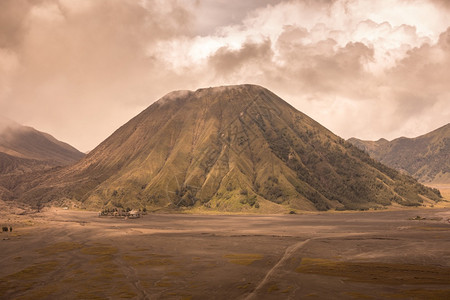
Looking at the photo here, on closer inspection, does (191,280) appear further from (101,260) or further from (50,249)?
(50,249)

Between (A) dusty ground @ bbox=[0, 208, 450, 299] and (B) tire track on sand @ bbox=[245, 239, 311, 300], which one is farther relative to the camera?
(A) dusty ground @ bbox=[0, 208, 450, 299]

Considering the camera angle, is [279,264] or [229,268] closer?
[229,268]

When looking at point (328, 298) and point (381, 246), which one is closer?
point (328, 298)

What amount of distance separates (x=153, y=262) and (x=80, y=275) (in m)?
13.7

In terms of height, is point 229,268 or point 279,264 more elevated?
point 229,268

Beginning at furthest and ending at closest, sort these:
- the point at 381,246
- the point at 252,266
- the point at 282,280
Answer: the point at 381,246 < the point at 252,266 < the point at 282,280

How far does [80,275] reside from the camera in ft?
180

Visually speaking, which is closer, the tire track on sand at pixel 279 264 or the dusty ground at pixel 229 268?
the tire track on sand at pixel 279 264

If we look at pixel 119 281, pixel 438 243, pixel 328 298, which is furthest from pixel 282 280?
pixel 438 243

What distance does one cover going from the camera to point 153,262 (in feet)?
213

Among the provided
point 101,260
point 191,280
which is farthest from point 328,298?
point 101,260

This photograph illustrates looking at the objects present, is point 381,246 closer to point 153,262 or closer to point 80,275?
point 153,262

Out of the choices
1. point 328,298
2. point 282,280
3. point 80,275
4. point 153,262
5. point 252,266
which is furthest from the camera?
point 153,262

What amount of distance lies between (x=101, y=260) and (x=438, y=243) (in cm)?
7568
